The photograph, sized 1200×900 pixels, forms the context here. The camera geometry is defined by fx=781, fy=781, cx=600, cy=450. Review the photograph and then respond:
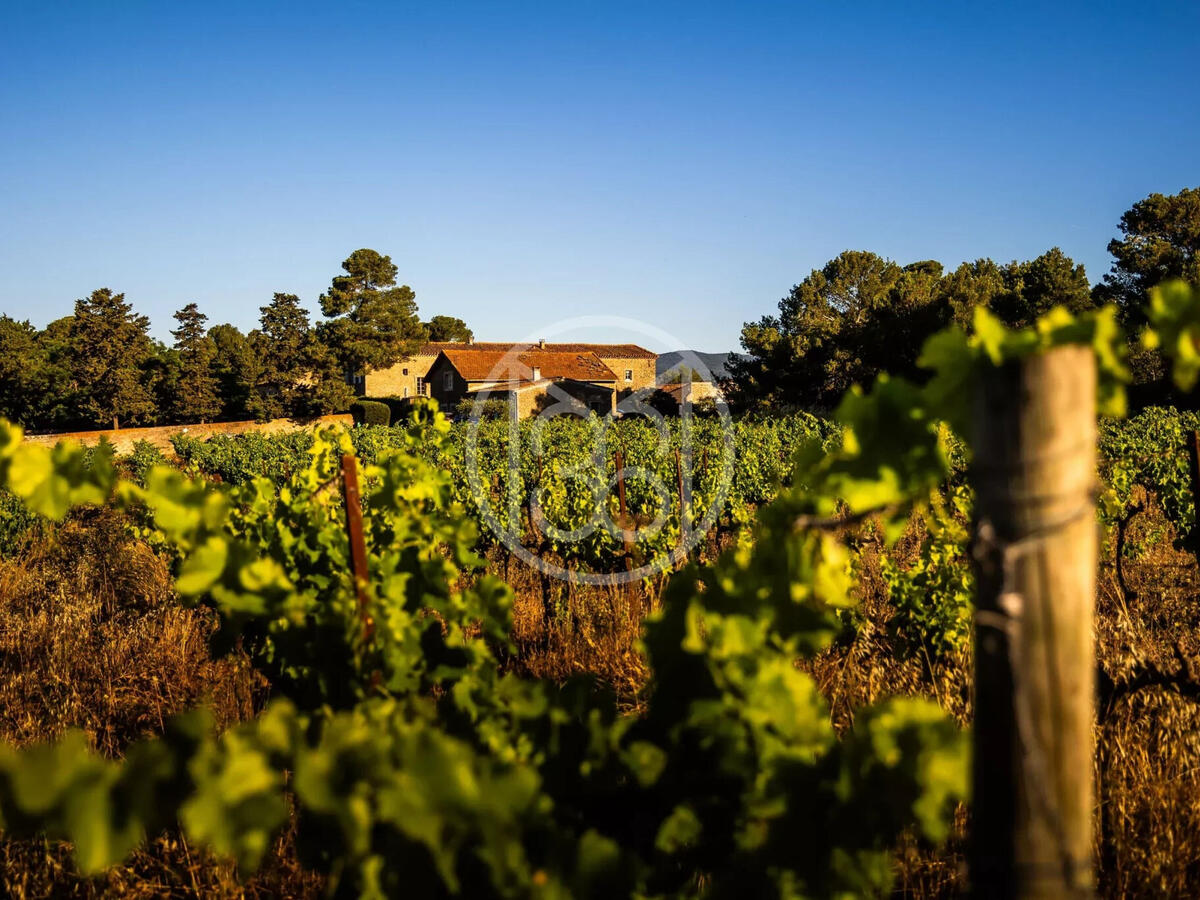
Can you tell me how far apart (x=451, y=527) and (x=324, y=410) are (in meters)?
44.5

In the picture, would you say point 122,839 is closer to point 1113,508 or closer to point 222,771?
point 222,771

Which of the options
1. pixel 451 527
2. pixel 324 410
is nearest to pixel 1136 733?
pixel 451 527

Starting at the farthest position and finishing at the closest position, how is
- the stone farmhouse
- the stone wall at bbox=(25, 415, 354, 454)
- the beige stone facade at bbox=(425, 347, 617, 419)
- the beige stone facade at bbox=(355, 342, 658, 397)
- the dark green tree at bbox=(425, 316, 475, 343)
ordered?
1. the dark green tree at bbox=(425, 316, 475, 343)
2. the beige stone facade at bbox=(355, 342, 658, 397)
3. the stone farmhouse
4. the beige stone facade at bbox=(425, 347, 617, 419)
5. the stone wall at bbox=(25, 415, 354, 454)

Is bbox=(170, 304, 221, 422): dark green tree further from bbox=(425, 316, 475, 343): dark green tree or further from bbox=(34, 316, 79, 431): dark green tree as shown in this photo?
bbox=(425, 316, 475, 343): dark green tree

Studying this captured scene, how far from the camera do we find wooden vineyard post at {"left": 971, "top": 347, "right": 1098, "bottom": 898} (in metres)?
1.14

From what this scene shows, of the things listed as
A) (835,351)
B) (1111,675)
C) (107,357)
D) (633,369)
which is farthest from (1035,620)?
(633,369)

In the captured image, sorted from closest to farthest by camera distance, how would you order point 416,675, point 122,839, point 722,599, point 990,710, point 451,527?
point 122,839 < point 990,710 < point 722,599 < point 416,675 < point 451,527

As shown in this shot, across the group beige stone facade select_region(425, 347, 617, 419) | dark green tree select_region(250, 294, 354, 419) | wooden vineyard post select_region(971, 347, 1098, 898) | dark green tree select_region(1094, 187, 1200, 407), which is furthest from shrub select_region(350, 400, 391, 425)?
wooden vineyard post select_region(971, 347, 1098, 898)

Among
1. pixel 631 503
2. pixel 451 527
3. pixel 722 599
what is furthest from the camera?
pixel 631 503

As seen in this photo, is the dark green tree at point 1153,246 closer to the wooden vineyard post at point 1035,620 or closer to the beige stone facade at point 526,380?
the beige stone facade at point 526,380

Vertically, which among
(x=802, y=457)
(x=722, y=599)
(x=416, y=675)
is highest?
(x=802, y=457)

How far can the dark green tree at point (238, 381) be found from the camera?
42781 mm

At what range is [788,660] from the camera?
162 centimetres

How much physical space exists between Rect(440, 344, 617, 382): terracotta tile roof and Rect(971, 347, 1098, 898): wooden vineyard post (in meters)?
46.4
